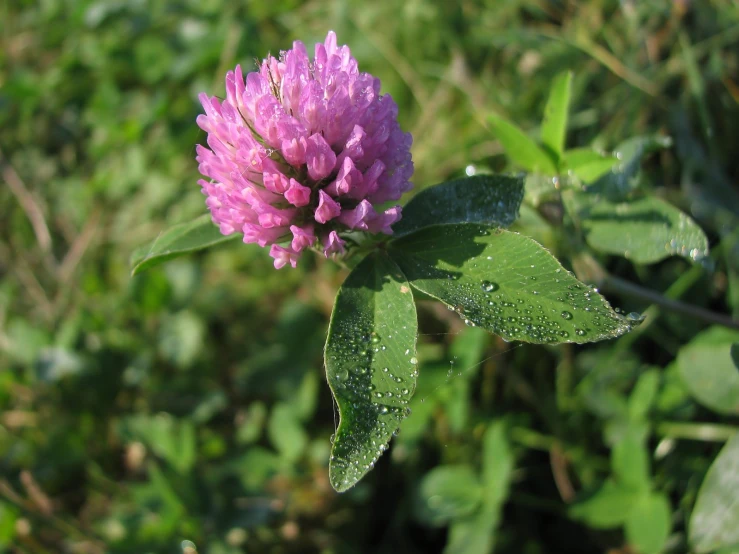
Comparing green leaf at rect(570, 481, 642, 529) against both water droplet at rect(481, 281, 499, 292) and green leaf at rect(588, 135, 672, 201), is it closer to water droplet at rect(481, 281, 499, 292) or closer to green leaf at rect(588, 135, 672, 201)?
green leaf at rect(588, 135, 672, 201)

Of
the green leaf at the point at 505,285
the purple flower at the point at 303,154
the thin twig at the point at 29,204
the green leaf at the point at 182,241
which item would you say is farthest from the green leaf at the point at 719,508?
the thin twig at the point at 29,204

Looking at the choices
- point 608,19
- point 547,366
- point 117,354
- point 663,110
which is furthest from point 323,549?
point 608,19

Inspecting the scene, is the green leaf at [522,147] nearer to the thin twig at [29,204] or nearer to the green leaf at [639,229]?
the green leaf at [639,229]

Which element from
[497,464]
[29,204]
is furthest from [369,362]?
[29,204]

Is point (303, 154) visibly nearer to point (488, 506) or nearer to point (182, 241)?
point (182, 241)

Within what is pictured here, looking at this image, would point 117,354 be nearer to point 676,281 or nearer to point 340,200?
point 340,200

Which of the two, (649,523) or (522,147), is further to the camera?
(649,523)
